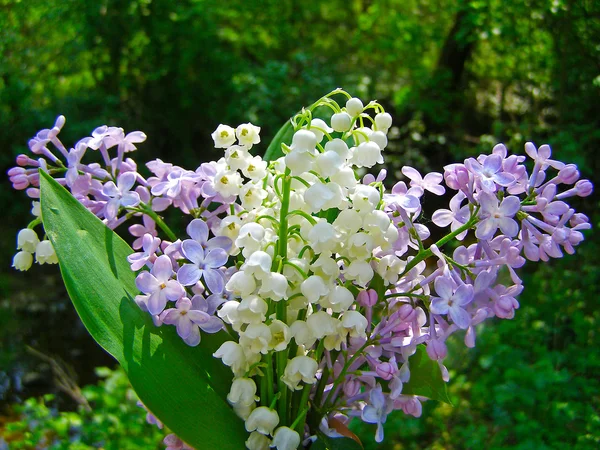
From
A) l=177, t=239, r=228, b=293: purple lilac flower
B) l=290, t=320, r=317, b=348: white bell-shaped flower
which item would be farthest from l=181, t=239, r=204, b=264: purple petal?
l=290, t=320, r=317, b=348: white bell-shaped flower

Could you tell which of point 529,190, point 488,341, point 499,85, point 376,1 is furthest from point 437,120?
point 529,190

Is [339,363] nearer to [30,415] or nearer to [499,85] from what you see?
[30,415]

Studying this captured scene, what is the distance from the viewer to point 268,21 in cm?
314

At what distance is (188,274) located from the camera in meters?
0.55

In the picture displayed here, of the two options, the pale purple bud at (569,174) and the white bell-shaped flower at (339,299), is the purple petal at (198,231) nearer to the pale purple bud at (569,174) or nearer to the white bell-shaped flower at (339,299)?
the white bell-shaped flower at (339,299)

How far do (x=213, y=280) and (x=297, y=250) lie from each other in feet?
0.26

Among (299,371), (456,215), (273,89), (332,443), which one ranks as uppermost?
(456,215)

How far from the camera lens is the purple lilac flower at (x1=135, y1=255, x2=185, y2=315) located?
0.54 m

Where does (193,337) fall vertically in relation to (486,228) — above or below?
below

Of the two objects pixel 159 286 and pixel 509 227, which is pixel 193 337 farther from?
pixel 509 227

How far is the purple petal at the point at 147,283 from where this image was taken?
0.54 m

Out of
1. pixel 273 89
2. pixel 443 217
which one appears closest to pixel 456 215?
pixel 443 217

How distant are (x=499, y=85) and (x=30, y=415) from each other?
250 centimetres

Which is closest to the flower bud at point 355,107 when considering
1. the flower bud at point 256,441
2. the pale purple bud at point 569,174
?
the pale purple bud at point 569,174
